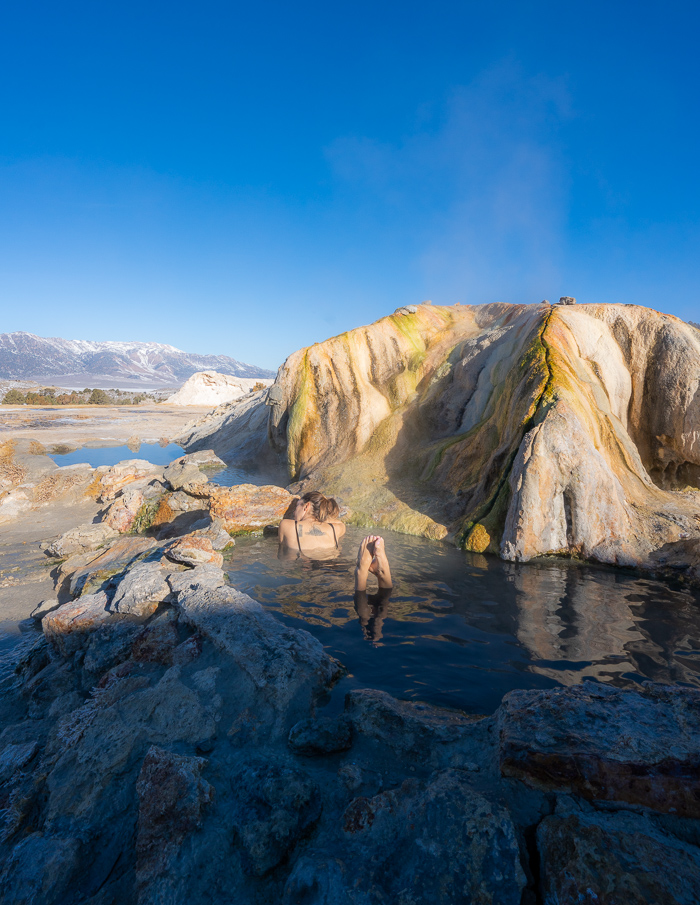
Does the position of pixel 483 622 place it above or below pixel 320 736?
below

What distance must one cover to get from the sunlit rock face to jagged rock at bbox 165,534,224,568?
13.1 ft

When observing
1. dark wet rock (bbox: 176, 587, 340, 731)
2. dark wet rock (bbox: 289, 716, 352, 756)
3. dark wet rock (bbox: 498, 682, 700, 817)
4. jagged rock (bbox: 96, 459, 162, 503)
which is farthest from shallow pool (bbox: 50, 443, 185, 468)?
dark wet rock (bbox: 498, 682, 700, 817)

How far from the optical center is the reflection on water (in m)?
3.79

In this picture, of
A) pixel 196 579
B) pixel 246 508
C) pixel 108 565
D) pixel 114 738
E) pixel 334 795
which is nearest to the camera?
pixel 334 795

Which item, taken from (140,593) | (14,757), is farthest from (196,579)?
(14,757)

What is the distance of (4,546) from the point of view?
8.57 metres

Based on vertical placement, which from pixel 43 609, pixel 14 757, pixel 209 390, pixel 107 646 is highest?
pixel 209 390

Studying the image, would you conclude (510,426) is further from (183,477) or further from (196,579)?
(183,477)

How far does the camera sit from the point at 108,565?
21.1ft

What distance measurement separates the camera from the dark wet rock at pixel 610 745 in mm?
2025

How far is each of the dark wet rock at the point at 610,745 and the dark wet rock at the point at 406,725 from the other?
0.35m

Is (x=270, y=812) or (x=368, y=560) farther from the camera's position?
(x=368, y=560)

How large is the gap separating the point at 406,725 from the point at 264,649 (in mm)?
1318

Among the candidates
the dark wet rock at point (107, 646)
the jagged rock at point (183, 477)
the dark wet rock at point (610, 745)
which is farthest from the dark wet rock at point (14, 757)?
the jagged rock at point (183, 477)
